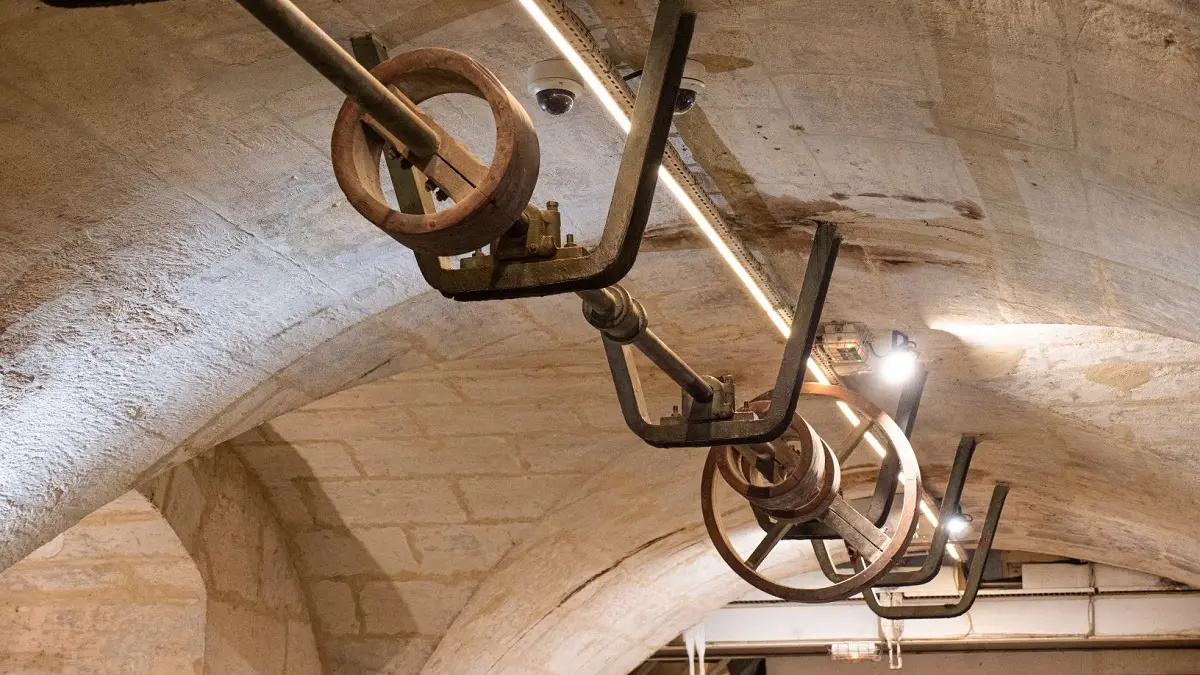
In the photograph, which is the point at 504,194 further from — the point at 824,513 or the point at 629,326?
the point at 824,513

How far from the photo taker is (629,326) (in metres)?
2.51

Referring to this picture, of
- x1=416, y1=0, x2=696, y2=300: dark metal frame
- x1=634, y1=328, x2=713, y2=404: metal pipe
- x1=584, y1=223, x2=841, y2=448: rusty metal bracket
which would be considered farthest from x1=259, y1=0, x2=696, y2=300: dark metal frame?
x1=584, y1=223, x2=841, y2=448: rusty metal bracket

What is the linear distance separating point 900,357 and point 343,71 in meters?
2.88

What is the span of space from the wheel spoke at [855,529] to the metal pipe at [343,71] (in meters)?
2.35

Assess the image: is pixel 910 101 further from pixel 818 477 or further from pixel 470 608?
pixel 470 608

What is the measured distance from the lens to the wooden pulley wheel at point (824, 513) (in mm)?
3629

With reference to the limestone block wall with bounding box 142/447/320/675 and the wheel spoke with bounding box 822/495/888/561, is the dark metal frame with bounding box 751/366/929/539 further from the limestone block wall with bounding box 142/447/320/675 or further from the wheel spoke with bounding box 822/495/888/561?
the limestone block wall with bounding box 142/447/320/675

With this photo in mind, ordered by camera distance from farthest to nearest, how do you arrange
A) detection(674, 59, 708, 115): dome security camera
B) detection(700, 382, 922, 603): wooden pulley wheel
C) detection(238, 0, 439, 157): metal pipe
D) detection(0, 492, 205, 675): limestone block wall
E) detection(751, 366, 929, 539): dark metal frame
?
detection(0, 492, 205, 675): limestone block wall < detection(751, 366, 929, 539): dark metal frame < detection(700, 382, 922, 603): wooden pulley wheel < detection(674, 59, 708, 115): dome security camera < detection(238, 0, 439, 157): metal pipe

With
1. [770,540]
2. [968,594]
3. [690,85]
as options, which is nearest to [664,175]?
[690,85]

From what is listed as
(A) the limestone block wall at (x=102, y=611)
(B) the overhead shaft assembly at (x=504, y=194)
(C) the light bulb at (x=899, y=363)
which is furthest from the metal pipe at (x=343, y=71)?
(A) the limestone block wall at (x=102, y=611)

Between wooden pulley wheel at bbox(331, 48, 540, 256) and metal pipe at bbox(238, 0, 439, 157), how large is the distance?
4cm

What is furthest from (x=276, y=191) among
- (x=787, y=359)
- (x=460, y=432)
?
(x=460, y=432)

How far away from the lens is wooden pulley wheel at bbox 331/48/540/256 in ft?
5.73

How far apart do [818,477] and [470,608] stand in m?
2.72
